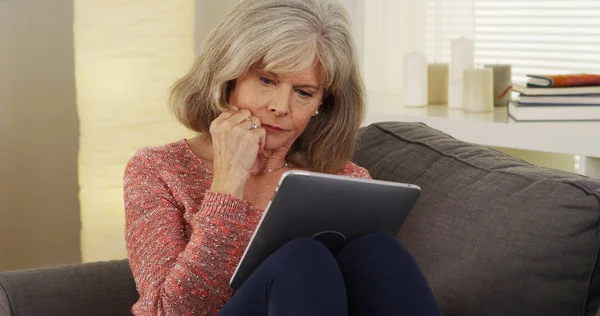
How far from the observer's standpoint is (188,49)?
3377mm

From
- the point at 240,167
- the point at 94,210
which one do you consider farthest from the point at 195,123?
the point at 94,210

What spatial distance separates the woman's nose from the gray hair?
0.17ft

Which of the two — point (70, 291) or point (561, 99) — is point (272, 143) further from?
point (561, 99)

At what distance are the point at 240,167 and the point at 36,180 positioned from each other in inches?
70.5

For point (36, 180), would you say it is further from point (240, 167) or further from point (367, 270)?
point (367, 270)

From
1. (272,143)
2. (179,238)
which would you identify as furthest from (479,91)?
(179,238)

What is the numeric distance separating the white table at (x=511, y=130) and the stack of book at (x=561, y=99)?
0.03 m

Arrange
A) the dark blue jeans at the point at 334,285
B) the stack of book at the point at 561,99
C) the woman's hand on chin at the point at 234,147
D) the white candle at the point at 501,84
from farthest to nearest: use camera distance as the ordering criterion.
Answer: the white candle at the point at 501,84
the stack of book at the point at 561,99
the woman's hand on chin at the point at 234,147
the dark blue jeans at the point at 334,285

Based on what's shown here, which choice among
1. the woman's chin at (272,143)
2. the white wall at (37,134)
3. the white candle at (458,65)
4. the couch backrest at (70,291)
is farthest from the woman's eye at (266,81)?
the white wall at (37,134)

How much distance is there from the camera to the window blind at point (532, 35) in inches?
125

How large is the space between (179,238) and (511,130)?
1.04 m

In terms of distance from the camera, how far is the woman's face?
178cm

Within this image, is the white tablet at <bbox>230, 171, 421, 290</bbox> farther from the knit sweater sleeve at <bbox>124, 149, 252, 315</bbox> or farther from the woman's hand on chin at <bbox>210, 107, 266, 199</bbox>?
the woman's hand on chin at <bbox>210, 107, 266, 199</bbox>

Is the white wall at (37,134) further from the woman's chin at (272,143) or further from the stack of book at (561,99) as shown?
the stack of book at (561,99)
